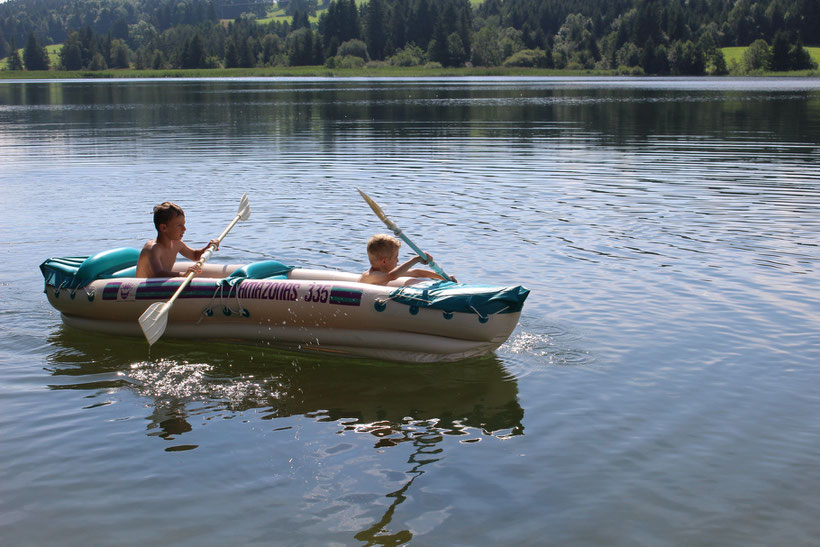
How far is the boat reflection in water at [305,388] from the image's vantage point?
619 centimetres

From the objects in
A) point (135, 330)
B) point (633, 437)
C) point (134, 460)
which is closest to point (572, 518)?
point (633, 437)

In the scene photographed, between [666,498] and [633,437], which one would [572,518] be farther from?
[633,437]

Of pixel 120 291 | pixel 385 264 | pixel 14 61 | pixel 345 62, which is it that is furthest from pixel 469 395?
pixel 14 61

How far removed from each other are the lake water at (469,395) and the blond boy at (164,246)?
78cm

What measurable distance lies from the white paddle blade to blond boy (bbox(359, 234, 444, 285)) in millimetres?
1886

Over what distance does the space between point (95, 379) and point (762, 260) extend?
8.22 meters

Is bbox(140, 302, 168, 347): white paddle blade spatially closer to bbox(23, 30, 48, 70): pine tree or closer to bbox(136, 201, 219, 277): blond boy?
bbox(136, 201, 219, 277): blond boy

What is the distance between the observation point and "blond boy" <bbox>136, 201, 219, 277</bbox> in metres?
8.28

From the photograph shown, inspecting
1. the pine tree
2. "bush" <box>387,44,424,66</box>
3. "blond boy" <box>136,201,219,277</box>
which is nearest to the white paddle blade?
"blond boy" <box>136,201,219,277</box>

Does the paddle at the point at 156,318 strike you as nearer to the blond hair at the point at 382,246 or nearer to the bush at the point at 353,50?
the blond hair at the point at 382,246

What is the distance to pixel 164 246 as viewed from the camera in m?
8.52

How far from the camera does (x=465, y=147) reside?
23.4 metres

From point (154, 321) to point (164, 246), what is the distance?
1.19 m

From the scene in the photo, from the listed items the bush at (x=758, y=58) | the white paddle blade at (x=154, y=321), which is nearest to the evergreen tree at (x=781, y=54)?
the bush at (x=758, y=58)
